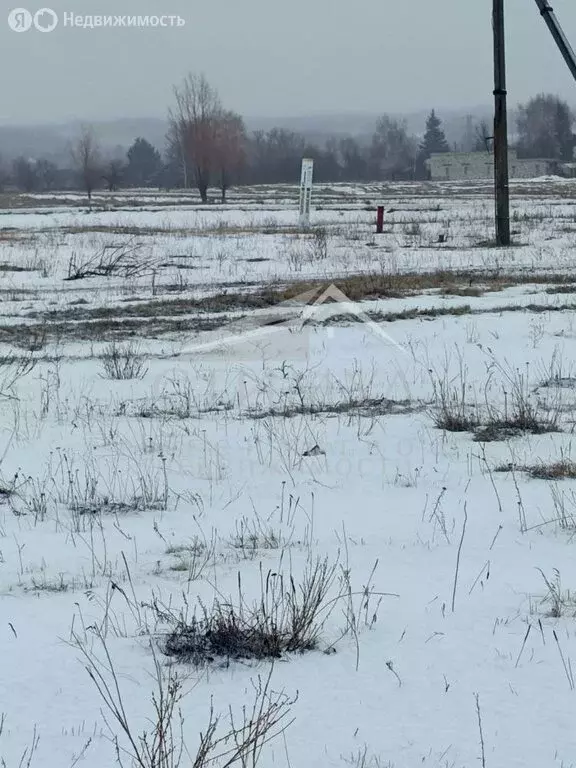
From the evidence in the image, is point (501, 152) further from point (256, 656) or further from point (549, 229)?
point (256, 656)

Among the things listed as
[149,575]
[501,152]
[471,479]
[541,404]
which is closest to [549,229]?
[501,152]

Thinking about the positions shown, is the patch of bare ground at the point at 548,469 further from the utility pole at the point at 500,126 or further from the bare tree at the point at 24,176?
the bare tree at the point at 24,176

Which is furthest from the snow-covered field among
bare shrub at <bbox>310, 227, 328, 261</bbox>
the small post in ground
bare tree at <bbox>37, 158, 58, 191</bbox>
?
bare tree at <bbox>37, 158, 58, 191</bbox>

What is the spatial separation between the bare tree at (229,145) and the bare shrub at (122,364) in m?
44.1

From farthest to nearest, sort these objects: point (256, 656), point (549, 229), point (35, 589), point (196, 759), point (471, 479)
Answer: point (549, 229) < point (471, 479) < point (35, 589) < point (256, 656) < point (196, 759)

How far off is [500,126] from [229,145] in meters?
36.6

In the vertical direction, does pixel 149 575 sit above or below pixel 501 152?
below

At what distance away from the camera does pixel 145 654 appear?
3.24 metres

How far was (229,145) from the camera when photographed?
2133 inches

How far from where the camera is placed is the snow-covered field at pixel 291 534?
2.81m

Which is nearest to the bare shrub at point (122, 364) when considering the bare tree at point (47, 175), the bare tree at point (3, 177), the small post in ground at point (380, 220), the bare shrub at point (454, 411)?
the bare shrub at point (454, 411)

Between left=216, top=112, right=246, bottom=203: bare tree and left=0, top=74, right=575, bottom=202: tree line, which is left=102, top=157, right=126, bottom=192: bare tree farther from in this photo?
left=216, top=112, right=246, bottom=203: bare tree

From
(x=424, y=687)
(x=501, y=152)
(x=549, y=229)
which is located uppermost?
(x=501, y=152)

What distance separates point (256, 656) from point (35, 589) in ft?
3.73
